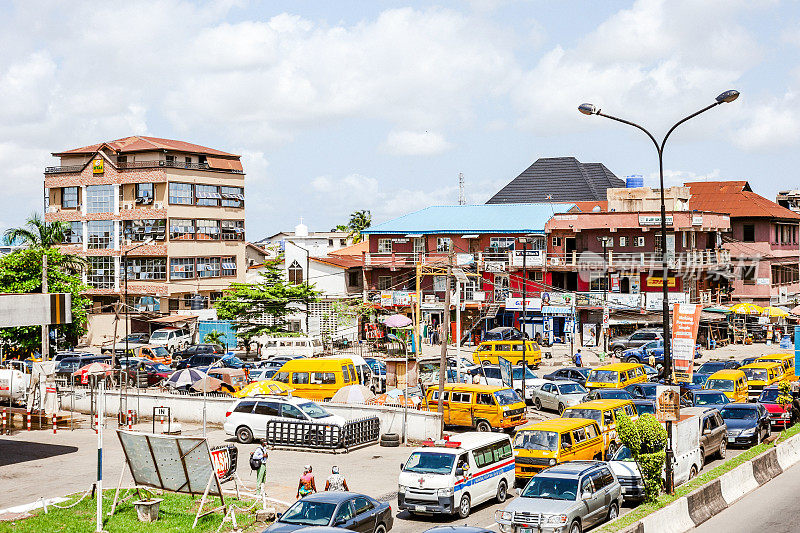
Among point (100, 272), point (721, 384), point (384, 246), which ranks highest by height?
Answer: point (384, 246)

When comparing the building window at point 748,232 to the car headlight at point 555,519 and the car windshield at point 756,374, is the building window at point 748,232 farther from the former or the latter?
the car headlight at point 555,519

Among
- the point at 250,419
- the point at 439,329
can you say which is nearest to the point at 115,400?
the point at 250,419

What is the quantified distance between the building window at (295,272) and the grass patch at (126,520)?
51938 mm

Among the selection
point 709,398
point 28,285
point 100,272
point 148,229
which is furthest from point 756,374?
point 100,272

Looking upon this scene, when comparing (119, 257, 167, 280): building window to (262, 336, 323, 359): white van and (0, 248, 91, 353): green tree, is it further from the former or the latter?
(262, 336, 323, 359): white van

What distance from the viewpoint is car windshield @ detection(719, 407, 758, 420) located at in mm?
30828

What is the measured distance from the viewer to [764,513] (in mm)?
21797

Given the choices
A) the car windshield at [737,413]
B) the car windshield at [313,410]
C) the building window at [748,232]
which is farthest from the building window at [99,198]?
the car windshield at [737,413]

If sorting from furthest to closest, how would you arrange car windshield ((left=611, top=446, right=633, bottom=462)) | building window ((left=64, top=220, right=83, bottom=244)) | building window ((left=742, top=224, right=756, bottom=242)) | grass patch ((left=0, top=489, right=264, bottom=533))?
1. building window ((left=64, top=220, right=83, bottom=244))
2. building window ((left=742, top=224, right=756, bottom=242))
3. car windshield ((left=611, top=446, right=633, bottom=462))
4. grass patch ((left=0, top=489, right=264, bottom=533))

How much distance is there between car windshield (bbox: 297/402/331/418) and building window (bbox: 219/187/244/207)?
186 feet

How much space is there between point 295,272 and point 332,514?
57.6 metres

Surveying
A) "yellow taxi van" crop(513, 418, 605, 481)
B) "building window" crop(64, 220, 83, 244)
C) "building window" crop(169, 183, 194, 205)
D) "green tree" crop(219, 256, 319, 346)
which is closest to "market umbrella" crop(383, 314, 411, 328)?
"green tree" crop(219, 256, 319, 346)

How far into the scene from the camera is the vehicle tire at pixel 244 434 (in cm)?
3225

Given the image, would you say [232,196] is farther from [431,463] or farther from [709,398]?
[431,463]
